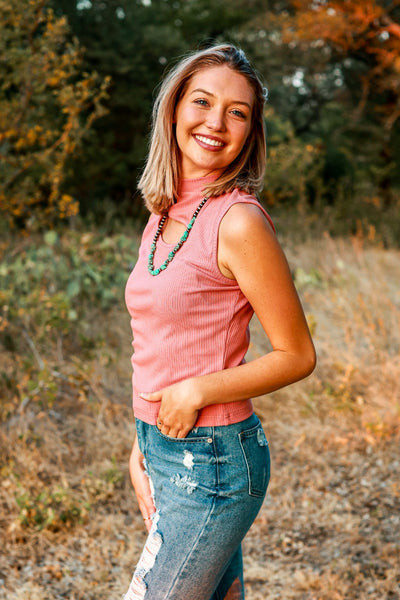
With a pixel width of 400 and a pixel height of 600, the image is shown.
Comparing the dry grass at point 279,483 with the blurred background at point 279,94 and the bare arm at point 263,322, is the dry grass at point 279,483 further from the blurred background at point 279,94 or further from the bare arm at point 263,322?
the blurred background at point 279,94

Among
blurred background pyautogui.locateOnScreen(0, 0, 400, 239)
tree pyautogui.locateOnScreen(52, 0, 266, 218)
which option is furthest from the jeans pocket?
tree pyautogui.locateOnScreen(52, 0, 266, 218)

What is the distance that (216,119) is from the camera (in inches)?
57.9

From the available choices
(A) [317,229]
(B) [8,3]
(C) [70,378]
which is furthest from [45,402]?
(A) [317,229]

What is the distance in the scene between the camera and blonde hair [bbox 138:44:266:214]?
1506 millimetres

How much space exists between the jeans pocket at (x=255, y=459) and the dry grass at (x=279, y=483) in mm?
1483

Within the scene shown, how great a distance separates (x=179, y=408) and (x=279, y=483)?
2436 mm

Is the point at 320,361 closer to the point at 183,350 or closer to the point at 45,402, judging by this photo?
the point at 45,402

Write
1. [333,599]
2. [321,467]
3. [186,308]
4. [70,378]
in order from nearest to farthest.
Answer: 1. [186,308]
2. [333,599]
3. [321,467]
4. [70,378]

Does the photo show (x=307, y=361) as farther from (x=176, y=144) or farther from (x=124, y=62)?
(x=124, y=62)

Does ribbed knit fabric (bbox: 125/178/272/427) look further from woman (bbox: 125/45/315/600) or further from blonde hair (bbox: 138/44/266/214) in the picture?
blonde hair (bbox: 138/44/266/214)

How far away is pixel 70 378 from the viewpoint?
3900mm

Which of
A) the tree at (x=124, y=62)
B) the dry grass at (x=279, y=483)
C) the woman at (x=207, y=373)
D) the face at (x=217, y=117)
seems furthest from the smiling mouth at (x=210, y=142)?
the tree at (x=124, y=62)

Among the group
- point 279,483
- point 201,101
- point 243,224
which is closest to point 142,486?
point 243,224

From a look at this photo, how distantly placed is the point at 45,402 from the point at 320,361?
2.08m
